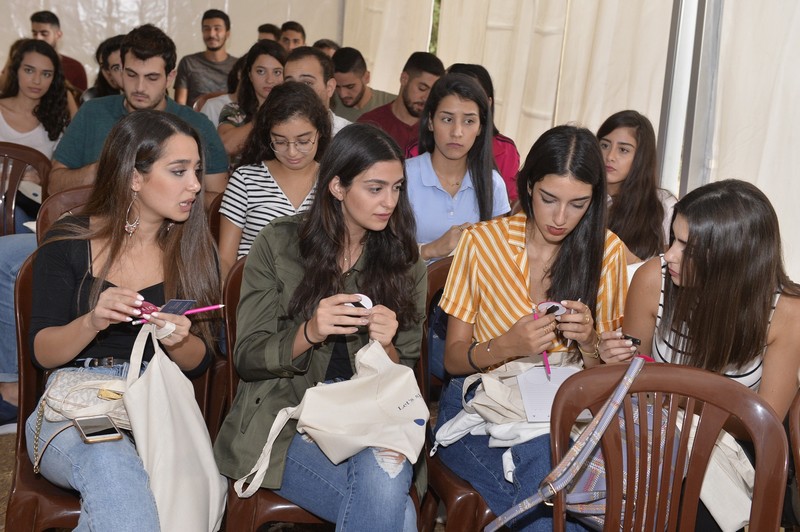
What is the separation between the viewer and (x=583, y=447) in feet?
5.84

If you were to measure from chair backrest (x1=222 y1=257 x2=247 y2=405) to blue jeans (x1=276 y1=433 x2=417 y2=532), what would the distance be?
1.10ft

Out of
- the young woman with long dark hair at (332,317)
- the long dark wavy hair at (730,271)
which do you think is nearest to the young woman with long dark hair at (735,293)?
the long dark wavy hair at (730,271)

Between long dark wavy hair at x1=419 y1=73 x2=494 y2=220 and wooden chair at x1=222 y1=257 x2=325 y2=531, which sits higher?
long dark wavy hair at x1=419 y1=73 x2=494 y2=220

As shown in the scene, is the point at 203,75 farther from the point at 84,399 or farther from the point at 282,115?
the point at 84,399

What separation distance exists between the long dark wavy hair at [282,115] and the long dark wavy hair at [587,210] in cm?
108

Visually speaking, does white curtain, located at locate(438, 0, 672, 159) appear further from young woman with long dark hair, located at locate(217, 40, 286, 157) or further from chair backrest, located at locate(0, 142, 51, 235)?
chair backrest, located at locate(0, 142, 51, 235)

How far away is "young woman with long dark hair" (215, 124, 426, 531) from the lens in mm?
2150

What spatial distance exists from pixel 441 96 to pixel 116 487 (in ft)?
7.26

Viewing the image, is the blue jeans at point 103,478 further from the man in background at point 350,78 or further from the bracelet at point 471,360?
the man in background at point 350,78

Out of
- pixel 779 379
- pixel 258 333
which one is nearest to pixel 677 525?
pixel 779 379

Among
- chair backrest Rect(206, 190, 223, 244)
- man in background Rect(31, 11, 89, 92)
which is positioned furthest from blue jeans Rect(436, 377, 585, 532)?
man in background Rect(31, 11, 89, 92)

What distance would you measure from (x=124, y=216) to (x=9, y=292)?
3.95 ft

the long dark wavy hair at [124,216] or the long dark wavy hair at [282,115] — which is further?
the long dark wavy hair at [282,115]

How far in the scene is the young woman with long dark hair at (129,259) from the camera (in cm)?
217
